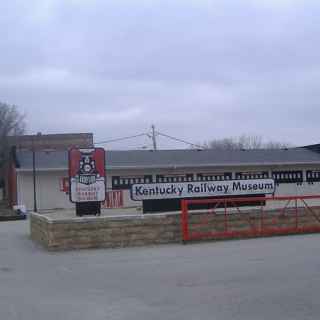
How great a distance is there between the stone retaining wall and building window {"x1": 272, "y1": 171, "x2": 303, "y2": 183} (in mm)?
27306

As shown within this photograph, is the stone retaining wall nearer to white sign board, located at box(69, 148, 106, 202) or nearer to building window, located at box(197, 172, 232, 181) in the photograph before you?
white sign board, located at box(69, 148, 106, 202)

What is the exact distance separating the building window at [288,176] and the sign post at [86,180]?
2755cm

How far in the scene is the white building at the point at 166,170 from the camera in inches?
1598

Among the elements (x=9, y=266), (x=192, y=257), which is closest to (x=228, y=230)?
(x=192, y=257)

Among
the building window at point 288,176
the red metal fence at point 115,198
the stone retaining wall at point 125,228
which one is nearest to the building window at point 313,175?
the building window at point 288,176

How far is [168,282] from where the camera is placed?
438 inches

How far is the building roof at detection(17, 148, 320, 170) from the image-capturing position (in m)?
42.2

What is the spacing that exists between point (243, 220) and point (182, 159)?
2650 cm

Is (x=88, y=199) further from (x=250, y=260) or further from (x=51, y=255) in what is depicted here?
(x=250, y=260)

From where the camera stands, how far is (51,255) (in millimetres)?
16125

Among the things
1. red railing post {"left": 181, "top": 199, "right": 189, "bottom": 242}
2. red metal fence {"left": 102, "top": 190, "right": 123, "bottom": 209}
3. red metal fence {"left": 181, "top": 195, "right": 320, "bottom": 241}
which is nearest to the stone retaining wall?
red metal fence {"left": 181, "top": 195, "right": 320, "bottom": 241}

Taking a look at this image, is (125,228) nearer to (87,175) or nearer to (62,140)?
(87,175)

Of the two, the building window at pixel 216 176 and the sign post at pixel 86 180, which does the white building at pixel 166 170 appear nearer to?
the building window at pixel 216 176

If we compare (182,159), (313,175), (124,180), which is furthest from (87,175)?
(313,175)
